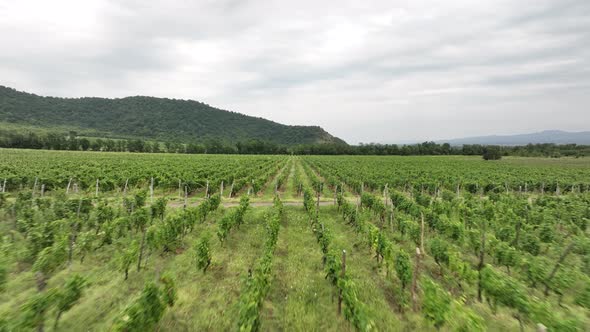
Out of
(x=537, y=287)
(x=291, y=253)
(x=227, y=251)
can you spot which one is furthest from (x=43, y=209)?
(x=537, y=287)

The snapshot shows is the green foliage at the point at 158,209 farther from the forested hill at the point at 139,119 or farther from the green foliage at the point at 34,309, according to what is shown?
the forested hill at the point at 139,119

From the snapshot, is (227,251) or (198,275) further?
(227,251)

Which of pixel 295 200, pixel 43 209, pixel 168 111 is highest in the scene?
pixel 168 111

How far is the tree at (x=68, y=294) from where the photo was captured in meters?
5.00

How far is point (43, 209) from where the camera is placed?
41.1 ft

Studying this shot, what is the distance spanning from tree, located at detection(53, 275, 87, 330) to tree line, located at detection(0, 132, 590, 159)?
3841 inches

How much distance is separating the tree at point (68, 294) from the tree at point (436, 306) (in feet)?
24.3

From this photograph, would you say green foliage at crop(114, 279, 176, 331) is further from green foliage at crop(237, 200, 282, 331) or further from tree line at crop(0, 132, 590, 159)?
tree line at crop(0, 132, 590, 159)

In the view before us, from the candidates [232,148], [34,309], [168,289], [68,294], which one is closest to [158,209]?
[68,294]

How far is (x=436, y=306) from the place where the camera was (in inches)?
208

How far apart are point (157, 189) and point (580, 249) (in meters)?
28.3

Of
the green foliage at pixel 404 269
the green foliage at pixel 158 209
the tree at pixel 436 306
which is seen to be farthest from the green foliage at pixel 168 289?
the green foliage at pixel 158 209

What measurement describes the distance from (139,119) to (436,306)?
196412 millimetres

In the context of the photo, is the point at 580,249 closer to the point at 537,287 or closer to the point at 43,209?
the point at 537,287
